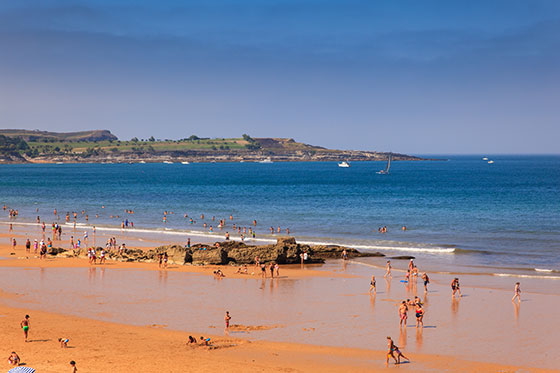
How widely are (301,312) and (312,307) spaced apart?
1.12 m

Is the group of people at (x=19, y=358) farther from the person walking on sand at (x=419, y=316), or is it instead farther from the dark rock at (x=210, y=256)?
the dark rock at (x=210, y=256)

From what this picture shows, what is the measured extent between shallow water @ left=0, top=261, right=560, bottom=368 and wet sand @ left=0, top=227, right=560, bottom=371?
0.06 m

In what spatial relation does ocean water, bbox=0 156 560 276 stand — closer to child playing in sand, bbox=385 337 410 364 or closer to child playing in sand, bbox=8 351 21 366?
child playing in sand, bbox=385 337 410 364

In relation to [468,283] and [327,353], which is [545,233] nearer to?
[468,283]

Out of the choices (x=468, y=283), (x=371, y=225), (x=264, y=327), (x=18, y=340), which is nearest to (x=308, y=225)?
(x=371, y=225)

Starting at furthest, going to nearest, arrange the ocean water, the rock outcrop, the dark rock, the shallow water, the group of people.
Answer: the ocean water → the rock outcrop → the dark rock → the shallow water → the group of people

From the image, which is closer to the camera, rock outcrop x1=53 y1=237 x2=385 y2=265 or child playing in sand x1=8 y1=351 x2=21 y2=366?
child playing in sand x1=8 y1=351 x2=21 y2=366

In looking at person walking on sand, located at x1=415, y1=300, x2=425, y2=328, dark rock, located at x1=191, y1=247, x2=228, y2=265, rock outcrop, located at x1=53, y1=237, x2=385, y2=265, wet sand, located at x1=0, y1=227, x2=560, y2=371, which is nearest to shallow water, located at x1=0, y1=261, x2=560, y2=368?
wet sand, located at x1=0, y1=227, x2=560, y2=371

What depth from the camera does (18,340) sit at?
23.6 meters

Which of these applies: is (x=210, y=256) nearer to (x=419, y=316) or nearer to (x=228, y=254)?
(x=228, y=254)

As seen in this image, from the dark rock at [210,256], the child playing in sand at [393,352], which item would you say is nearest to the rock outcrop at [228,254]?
the dark rock at [210,256]

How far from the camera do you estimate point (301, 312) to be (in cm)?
2908

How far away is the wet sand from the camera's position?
22.6m

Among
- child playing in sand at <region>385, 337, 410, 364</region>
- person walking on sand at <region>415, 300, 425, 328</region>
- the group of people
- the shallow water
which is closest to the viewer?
the group of people
